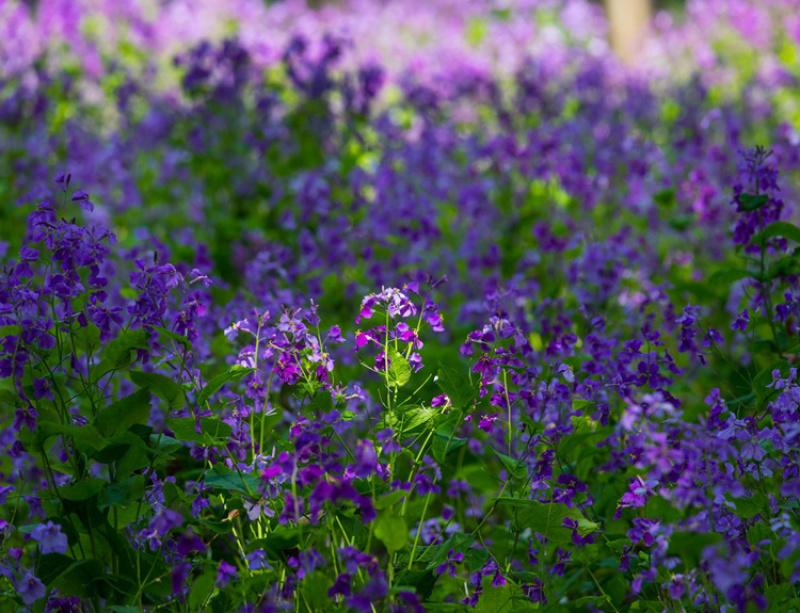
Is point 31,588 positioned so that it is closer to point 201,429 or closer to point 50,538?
point 50,538

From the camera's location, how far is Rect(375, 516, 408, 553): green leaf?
171 cm

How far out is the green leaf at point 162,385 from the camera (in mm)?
1972

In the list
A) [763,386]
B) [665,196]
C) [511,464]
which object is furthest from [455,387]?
[665,196]

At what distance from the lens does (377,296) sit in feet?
6.50

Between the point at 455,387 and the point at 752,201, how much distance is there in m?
1.15

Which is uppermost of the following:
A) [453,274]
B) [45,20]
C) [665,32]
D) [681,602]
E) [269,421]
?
[665,32]

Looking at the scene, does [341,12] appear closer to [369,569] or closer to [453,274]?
[453,274]

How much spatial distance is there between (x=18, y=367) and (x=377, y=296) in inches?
32.6

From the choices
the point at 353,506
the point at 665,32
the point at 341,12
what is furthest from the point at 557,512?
the point at 341,12

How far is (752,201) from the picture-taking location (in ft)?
8.38

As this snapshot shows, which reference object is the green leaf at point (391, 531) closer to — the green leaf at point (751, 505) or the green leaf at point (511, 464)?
the green leaf at point (511, 464)

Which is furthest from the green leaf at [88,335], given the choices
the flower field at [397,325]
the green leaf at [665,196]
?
the green leaf at [665,196]

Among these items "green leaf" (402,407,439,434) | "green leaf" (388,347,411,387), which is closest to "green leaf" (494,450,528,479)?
"green leaf" (402,407,439,434)

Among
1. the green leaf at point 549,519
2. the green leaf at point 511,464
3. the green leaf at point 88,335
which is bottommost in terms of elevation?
the green leaf at point 549,519
